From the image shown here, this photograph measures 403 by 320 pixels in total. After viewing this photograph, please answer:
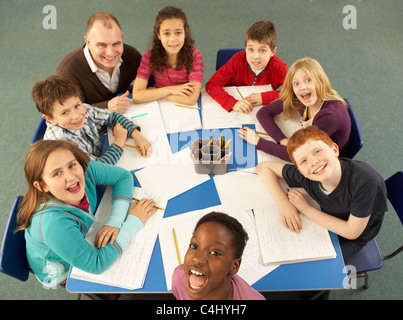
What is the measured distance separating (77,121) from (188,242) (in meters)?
0.83

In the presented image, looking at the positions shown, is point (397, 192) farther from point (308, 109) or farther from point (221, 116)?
point (221, 116)

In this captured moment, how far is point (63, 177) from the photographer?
1323 mm

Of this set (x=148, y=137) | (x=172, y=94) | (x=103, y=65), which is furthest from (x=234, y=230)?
(x=103, y=65)

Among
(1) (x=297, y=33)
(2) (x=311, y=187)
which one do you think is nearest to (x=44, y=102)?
(2) (x=311, y=187)

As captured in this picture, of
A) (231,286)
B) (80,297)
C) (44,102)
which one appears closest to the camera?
(231,286)

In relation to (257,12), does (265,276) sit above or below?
below

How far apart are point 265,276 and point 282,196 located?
0.37 metres

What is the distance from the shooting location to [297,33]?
371 cm

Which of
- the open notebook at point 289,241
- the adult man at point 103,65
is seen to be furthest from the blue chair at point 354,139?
the adult man at point 103,65

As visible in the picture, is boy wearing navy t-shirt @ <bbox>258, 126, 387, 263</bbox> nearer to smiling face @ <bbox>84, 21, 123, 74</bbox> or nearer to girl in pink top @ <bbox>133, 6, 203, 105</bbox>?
girl in pink top @ <bbox>133, 6, 203, 105</bbox>

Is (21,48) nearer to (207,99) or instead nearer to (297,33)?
(207,99)

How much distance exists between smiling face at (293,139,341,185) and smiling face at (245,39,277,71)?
0.96 metres
